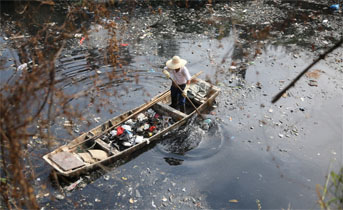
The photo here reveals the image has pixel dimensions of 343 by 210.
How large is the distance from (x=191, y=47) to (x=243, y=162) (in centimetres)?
545

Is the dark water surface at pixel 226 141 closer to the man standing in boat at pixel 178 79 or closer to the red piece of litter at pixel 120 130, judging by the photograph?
the red piece of litter at pixel 120 130

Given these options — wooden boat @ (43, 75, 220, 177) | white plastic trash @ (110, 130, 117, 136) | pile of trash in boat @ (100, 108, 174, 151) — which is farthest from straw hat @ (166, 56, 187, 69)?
white plastic trash @ (110, 130, 117, 136)

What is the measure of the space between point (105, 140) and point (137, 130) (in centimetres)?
82

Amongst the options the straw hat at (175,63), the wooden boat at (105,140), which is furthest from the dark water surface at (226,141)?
the straw hat at (175,63)

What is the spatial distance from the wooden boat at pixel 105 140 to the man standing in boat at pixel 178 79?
0.28 m

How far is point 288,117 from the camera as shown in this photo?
8.66 meters

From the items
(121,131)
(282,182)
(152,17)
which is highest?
(152,17)

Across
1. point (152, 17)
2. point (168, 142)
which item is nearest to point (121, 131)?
point (168, 142)

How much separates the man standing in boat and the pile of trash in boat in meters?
0.64

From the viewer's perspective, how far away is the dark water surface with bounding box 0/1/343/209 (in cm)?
675

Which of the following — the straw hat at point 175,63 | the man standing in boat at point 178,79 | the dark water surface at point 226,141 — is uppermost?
the straw hat at point 175,63

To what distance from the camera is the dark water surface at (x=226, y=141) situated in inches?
266

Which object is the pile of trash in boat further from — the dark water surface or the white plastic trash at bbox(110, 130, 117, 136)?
the dark water surface

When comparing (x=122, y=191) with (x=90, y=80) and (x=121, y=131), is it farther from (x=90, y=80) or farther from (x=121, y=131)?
(x=90, y=80)
